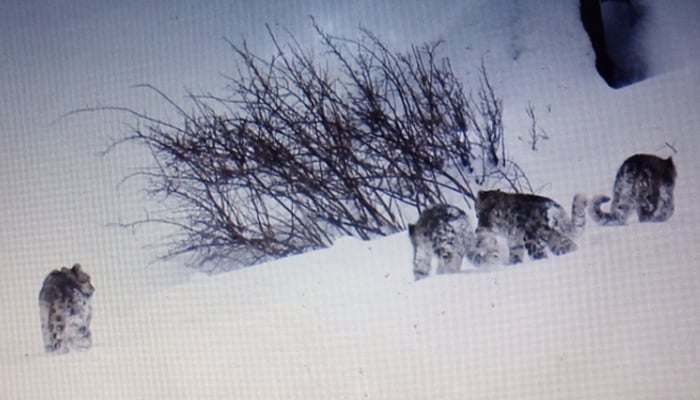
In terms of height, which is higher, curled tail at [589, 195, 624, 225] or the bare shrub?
the bare shrub

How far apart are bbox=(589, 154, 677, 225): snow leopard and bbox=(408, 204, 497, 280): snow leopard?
9.7 inches

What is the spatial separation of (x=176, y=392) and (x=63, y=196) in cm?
58

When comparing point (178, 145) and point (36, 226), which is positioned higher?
point (178, 145)

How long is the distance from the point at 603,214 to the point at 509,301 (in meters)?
0.27

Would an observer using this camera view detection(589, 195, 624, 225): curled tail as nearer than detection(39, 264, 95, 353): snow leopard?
Yes

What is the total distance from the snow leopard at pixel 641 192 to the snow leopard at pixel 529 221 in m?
0.06

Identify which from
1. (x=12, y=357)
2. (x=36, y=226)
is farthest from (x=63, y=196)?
(x=12, y=357)

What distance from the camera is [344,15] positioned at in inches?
62.0

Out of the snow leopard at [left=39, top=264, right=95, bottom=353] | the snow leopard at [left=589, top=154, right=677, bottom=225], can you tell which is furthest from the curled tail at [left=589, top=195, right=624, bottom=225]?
the snow leopard at [left=39, top=264, right=95, bottom=353]

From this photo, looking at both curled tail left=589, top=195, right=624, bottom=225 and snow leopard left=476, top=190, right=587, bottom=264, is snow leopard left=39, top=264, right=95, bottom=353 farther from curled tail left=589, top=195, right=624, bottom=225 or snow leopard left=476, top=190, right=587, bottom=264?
curled tail left=589, top=195, right=624, bottom=225

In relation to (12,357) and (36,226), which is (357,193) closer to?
(36,226)

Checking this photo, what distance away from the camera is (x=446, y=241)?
1501 millimetres

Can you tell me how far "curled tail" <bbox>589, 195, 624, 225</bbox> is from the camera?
4.71ft

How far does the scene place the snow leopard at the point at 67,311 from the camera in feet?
5.67
